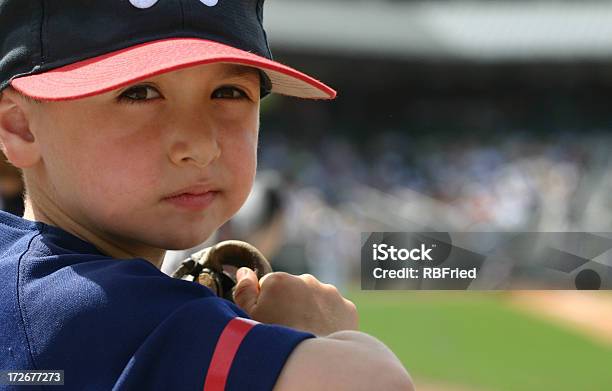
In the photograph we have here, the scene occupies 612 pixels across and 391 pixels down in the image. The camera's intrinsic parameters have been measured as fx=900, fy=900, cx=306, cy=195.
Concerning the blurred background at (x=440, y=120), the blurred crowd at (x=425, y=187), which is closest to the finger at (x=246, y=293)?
the blurred crowd at (x=425, y=187)

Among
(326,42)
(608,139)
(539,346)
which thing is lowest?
(539,346)

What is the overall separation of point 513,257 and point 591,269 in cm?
773

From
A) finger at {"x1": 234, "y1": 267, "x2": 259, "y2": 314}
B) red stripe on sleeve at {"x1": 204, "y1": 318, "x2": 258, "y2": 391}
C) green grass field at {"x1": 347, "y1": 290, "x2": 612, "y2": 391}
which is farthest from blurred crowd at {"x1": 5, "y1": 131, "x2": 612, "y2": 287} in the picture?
red stripe on sleeve at {"x1": 204, "y1": 318, "x2": 258, "y2": 391}

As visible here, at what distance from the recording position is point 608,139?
730 inches

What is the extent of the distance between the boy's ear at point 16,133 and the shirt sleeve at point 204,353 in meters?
0.29

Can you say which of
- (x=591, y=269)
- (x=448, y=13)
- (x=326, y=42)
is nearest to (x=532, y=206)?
(x=326, y=42)

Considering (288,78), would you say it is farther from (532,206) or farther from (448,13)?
(448,13)

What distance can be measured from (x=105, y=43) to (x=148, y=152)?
113 mm

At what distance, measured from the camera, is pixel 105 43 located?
0.86 metres

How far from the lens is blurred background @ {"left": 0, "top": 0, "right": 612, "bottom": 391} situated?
13.8 m

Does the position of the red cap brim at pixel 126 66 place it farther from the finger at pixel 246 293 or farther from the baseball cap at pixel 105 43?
the finger at pixel 246 293

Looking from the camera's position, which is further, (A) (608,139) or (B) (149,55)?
(A) (608,139)

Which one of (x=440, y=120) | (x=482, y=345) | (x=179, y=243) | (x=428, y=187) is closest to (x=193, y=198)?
(x=179, y=243)

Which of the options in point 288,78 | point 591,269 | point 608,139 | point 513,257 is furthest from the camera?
point 608,139
